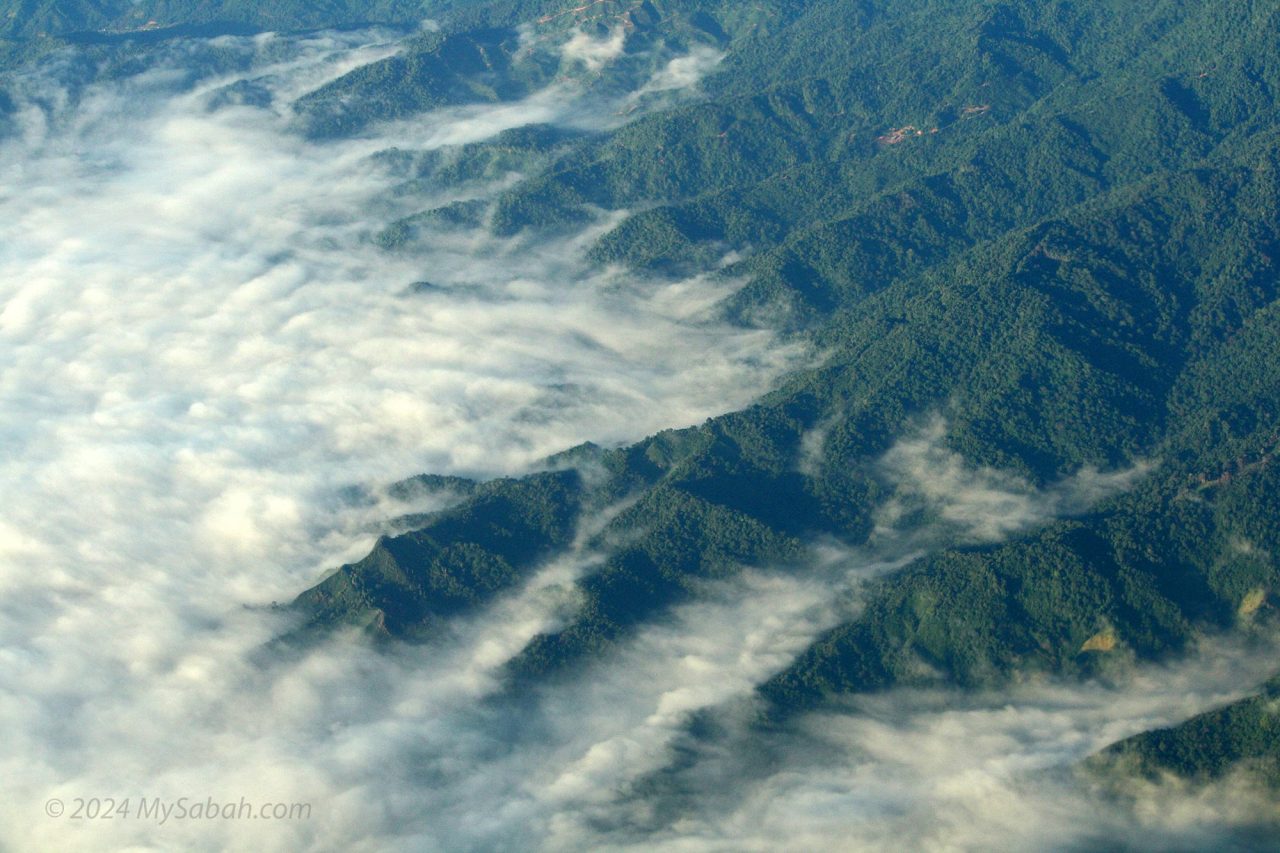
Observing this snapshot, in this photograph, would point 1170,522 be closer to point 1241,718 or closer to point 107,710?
point 1241,718

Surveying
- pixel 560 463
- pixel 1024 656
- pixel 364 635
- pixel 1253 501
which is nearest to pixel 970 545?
pixel 1024 656

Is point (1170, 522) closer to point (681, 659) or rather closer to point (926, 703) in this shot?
point (926, 703)

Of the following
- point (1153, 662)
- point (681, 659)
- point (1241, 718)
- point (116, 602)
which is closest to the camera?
point (1241, 718)

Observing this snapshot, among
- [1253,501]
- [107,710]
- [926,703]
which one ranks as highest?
[107,710]

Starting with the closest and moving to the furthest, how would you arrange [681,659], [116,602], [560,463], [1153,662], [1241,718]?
[1241,718], [1153,662], [681,659], [116,602], [560,463]

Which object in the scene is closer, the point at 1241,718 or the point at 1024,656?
the point at 1241,718

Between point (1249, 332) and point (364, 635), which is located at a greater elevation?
point (1249, 332)

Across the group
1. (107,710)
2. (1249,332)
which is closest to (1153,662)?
(1249,332)
